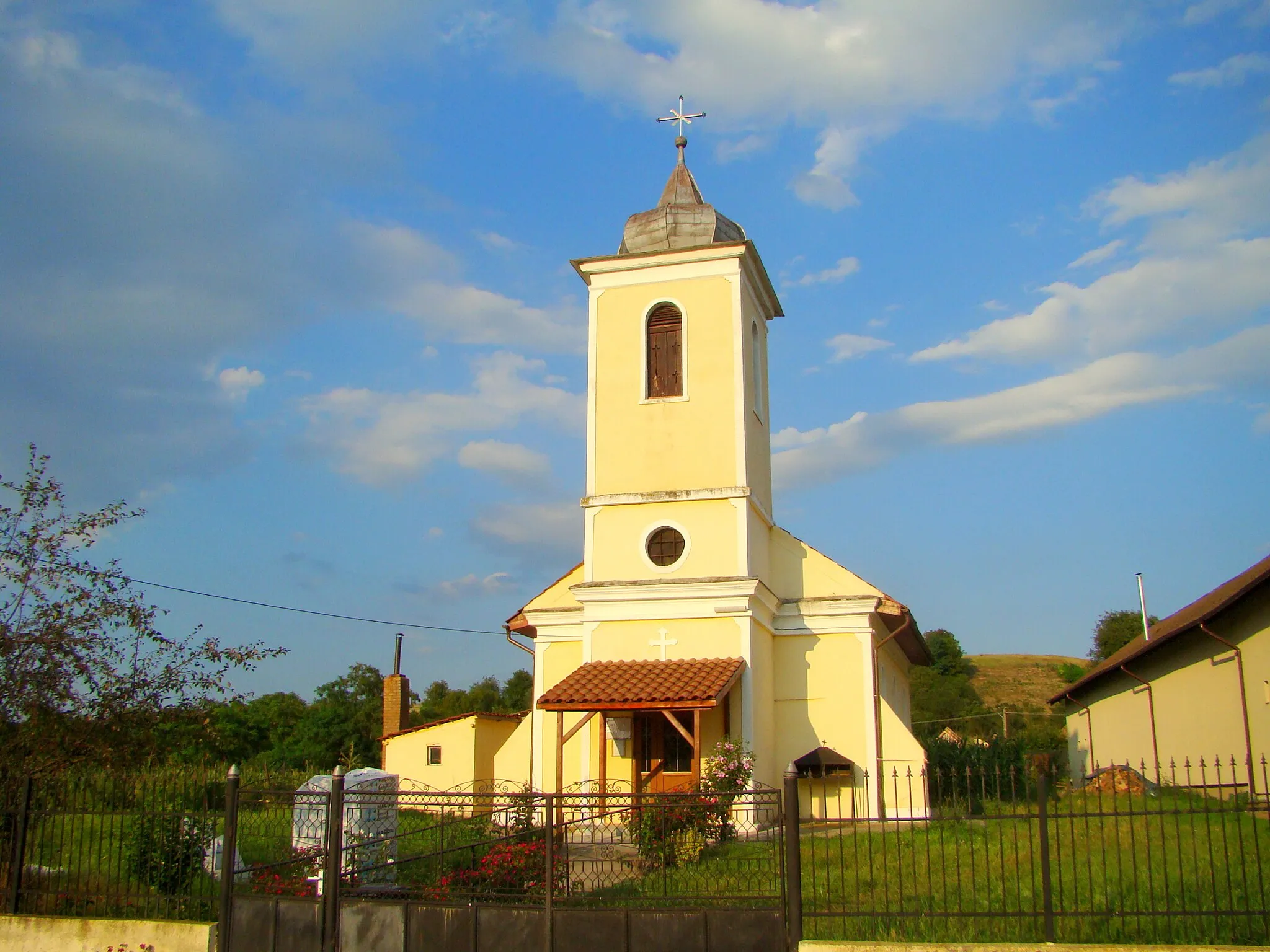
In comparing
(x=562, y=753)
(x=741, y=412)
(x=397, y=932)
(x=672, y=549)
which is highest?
(x=741, y=412)

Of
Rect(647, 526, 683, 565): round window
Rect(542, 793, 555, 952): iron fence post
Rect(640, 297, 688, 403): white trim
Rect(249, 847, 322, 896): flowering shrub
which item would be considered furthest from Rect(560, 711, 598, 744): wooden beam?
Rect(542, 793, 555, 952): iron fence post

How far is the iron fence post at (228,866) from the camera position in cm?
1017

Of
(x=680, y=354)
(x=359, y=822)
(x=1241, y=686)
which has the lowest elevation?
(x=359, y=822)

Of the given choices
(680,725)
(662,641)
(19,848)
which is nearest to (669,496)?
(662,641)

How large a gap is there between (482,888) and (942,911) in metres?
4.05

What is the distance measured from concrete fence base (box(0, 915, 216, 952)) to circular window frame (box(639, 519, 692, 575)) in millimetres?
9865

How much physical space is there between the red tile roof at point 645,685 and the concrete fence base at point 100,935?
22.9 feet

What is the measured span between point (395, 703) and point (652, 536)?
55.1 feet

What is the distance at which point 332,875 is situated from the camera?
32.6ft

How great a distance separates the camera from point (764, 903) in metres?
9.20

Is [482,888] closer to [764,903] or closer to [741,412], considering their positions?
[764,903]

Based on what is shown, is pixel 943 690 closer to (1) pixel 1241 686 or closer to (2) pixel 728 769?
(1) pixel 1241 686

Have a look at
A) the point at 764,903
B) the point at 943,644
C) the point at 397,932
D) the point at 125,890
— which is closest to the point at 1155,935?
the point at 764,903

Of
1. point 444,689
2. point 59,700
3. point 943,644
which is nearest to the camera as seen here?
point 59,700
